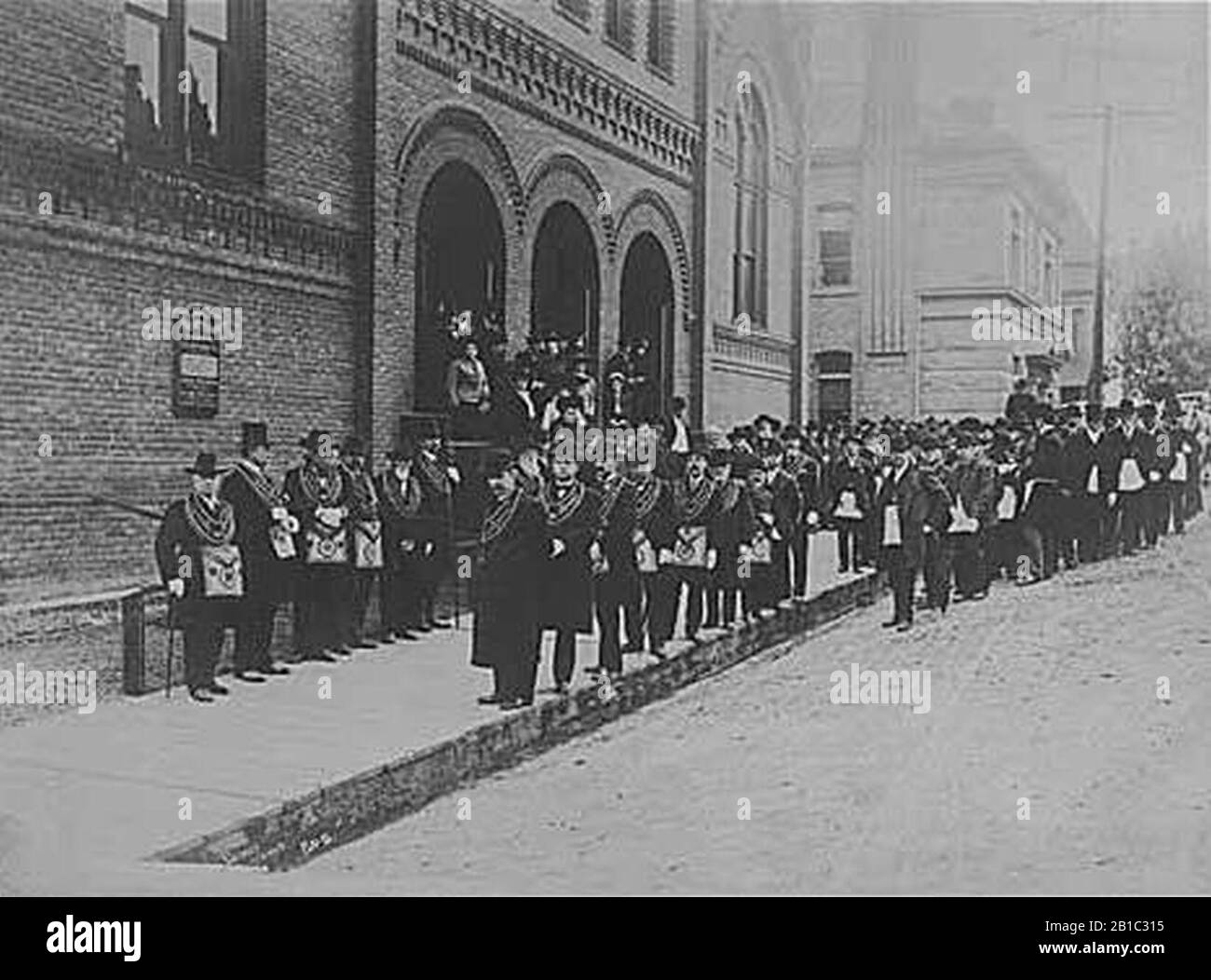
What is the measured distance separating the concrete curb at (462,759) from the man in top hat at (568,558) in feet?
0.57

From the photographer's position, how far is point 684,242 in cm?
546

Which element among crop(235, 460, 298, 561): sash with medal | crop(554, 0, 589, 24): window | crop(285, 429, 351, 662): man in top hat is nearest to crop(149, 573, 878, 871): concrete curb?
crop(285, 429, 351, 662): man in top hat

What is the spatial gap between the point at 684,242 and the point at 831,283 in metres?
0.72

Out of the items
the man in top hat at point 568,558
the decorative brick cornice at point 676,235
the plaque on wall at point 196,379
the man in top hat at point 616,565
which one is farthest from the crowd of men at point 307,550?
the decorative brick cornice at point 676,235

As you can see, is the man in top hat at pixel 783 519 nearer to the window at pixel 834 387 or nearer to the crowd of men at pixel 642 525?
the crowd of men at pixel 642 525

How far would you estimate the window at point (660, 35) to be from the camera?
15.9 ft

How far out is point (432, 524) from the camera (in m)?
4.75

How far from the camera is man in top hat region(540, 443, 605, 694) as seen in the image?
455 cm

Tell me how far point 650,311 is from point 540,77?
0.72 metres

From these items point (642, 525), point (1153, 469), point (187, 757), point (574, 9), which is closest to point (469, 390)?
point (642, 525)

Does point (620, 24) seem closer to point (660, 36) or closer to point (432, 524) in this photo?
point (660, 36)

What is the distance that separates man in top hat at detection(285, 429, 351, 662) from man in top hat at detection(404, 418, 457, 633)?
0.62 feet
